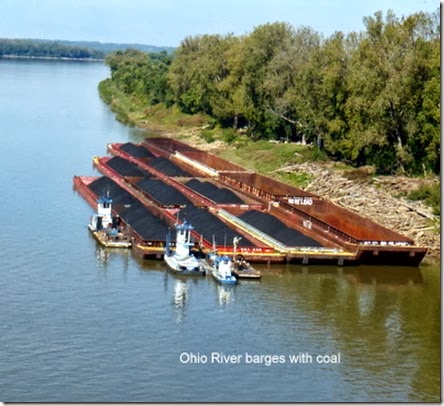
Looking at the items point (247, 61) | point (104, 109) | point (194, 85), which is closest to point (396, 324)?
point (247, 61)

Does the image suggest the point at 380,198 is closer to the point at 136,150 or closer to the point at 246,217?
the point at 246,217

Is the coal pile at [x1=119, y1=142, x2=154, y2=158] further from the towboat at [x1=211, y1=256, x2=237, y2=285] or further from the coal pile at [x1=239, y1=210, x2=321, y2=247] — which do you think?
the towboat at [x1=211, y1=256, x2=237, y2=285]

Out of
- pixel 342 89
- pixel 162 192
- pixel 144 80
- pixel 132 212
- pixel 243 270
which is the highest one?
pixel 342 89

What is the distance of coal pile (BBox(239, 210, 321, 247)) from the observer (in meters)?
26.0

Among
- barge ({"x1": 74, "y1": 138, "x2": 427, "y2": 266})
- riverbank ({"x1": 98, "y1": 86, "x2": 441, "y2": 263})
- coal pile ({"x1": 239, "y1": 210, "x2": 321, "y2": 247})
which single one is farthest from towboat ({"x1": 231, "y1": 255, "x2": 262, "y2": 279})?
riverbank ({"x1": 98, "y1": 86, "x2": 441, "y2": 263})

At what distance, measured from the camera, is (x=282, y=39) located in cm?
4781

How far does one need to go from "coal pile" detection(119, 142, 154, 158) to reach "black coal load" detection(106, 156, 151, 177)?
293cm

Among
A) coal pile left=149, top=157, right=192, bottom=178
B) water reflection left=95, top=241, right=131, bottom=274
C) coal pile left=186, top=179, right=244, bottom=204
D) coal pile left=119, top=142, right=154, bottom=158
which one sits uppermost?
coal pile left=186, top=179, right=244, bottom=204

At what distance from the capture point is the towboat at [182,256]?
23594 millimetres

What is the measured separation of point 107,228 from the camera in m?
27.2

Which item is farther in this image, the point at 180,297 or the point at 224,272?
the point at 224,272

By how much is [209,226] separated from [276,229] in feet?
5.84

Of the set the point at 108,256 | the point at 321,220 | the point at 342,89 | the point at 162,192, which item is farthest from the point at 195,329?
the point at 342,89

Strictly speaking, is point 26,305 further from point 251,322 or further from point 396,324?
point 396,324
